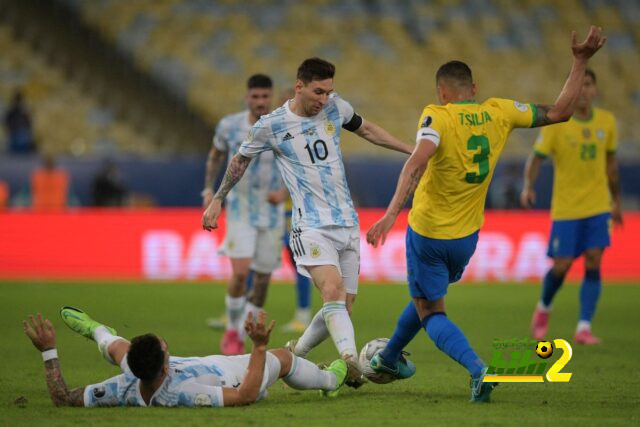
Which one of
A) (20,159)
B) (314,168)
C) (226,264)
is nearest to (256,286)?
(314,168)

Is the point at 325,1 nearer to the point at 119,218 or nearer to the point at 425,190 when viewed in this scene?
the point at 119,218

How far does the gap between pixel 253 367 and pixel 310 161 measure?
185 centimetres

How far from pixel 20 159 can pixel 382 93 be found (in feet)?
28.8

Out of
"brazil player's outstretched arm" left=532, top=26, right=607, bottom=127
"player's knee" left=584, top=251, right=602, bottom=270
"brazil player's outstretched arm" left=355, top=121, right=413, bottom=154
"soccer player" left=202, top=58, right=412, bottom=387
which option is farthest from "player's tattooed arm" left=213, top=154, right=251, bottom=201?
"player's knee" left=584, top=251, right=602, bottom=270

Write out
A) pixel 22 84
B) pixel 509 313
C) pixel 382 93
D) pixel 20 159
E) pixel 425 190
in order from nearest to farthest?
pixel 425 190 → pixel 509 313 → pixel 20 159 → pixel 22 84 → pixel 382 93

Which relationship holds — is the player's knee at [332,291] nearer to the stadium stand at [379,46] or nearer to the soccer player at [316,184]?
the soccer player at [316,184]

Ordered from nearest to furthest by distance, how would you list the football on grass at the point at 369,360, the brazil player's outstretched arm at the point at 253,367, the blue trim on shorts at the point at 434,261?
1. the brazil player's outstretched arm at the point at 253,367
2. the blue trim on shorts at the point at 434,261
3. the football on grass at the point at 369,360

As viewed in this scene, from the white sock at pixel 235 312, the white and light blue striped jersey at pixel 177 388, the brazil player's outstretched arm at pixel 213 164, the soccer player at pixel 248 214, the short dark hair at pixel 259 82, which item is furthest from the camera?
the brazil player's outstretched arm at pixel 213 164

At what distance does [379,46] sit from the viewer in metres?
28.4

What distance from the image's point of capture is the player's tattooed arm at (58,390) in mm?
7371

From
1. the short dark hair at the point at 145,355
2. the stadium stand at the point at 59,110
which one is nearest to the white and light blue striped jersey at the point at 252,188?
the short dark hair at the point at 145,355

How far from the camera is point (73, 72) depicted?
86.8 feet

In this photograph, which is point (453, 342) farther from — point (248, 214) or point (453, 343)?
point (248, 214)

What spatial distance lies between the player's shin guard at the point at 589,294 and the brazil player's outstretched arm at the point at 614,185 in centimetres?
80
